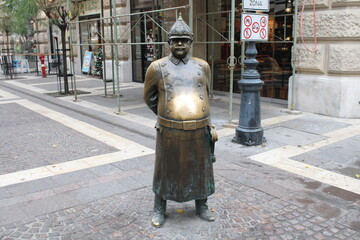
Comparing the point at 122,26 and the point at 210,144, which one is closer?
the point at 210,144

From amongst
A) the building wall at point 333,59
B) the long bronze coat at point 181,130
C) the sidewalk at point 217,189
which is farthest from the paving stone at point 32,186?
the building wall at point 333,59

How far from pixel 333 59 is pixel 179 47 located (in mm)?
6211

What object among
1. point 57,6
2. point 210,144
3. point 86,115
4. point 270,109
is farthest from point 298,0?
point 57,6

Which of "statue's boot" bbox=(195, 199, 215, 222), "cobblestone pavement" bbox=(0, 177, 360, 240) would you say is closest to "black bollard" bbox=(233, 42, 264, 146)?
"cobblestone pavement" bbox=(0, 177, 360, 240)

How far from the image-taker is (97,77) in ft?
62.7

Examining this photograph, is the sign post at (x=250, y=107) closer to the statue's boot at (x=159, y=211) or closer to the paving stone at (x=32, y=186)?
A: the statue's boot at (x=159, y=211)

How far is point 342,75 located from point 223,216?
592cm

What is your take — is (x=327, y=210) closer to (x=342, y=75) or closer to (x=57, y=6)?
(x=342, y=75)

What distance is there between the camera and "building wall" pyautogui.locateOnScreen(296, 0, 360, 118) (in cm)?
835

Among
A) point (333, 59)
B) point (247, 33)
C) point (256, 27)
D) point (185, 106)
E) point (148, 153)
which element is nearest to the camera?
point (185, 106)

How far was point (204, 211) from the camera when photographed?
155 inches

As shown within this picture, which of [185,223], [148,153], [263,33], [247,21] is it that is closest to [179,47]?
[185,223]

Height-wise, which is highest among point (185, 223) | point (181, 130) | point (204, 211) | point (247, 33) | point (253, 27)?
point (253, 27)

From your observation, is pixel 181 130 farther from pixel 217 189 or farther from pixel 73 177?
pixel 73 177
